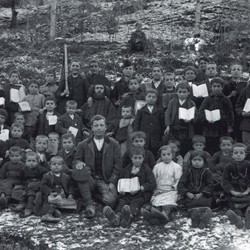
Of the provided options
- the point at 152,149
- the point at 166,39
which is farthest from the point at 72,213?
the point at 166,39

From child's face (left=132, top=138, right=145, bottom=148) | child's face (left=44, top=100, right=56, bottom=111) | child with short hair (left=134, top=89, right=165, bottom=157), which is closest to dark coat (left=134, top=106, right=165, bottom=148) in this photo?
child with short hair (left=134, top=89, right=165, bottom=157)

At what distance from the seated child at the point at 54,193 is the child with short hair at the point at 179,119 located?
219cm

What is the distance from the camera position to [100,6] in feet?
75.5

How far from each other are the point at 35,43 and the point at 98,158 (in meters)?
13.3

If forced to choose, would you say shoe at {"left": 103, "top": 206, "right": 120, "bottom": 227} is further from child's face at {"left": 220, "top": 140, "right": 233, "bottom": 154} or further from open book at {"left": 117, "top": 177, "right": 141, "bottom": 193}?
child's face at {"left": 220, "top": 140, "right": 233, "bottom": 154}

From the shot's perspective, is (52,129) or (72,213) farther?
(52,129)

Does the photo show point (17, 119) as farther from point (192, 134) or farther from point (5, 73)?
point (5, 73)

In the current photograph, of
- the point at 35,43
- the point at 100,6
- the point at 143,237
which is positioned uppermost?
the point at 100,6

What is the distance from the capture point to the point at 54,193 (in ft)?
22.0

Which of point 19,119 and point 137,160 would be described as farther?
point 19,119

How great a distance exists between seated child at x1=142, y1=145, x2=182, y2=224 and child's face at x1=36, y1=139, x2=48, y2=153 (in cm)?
Result: 196

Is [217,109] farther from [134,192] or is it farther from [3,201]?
[3,201]

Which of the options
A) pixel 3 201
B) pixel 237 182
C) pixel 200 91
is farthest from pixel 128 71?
pixel 3 201

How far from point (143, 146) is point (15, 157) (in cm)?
212
